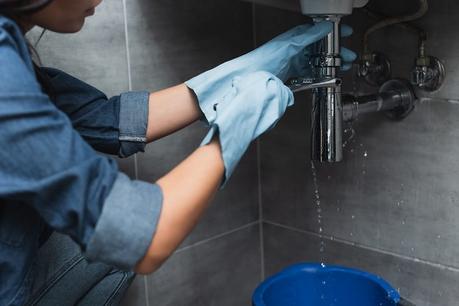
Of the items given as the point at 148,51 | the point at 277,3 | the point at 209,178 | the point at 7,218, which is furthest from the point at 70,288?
the point at 277,3

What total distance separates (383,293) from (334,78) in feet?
1.29

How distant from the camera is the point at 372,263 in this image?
113 cm

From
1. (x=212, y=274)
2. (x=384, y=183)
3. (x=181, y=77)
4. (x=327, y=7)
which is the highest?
(x=327, y=7)

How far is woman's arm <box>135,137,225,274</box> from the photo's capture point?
1.84 ft

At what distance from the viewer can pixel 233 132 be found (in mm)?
625

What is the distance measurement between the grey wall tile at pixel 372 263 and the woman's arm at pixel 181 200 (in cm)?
62

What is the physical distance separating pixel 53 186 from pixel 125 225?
0.25 ft

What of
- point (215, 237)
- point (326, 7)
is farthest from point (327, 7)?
point (215, 237)

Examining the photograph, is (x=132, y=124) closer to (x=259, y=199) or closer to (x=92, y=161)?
(x=92, y=161)

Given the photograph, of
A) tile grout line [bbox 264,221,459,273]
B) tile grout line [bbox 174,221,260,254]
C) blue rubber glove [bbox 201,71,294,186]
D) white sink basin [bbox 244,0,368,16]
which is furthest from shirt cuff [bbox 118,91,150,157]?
tile grout line [bbox 264,221,459,273]

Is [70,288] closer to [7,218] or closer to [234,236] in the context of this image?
[7,218]

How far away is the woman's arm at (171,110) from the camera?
816 millimetres

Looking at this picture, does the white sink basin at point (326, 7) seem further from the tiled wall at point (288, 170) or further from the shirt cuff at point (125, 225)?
the shirt cuff at point (125, 225)

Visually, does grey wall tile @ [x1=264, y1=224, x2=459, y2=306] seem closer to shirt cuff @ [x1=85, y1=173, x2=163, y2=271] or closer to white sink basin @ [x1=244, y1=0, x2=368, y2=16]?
white sink basin @ [x1=244, y1=0, x2=368, y2=16]
